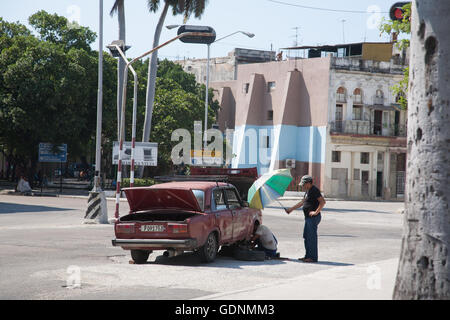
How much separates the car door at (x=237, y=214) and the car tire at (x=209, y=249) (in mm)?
962

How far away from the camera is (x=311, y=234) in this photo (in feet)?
44.1

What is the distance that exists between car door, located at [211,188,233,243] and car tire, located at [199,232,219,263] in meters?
0.26

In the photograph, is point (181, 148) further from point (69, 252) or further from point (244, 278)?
point (244, 278)

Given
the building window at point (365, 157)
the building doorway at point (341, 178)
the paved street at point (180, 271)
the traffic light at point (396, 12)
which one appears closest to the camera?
the paved street at point (180, 271)

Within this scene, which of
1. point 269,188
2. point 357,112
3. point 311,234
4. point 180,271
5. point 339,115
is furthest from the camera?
point 357,112

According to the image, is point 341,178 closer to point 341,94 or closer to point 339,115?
point 339,115

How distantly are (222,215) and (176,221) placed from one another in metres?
1.26

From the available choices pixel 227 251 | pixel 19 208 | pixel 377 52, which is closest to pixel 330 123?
pixel 377 52

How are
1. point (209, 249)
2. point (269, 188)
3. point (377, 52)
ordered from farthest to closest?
point (377, 52)
point (269, 188)
point (209, 249)

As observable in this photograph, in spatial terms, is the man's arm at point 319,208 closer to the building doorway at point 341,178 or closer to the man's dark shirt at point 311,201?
the man's dark shirt at point 311,201

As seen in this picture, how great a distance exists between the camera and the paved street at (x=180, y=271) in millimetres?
9305

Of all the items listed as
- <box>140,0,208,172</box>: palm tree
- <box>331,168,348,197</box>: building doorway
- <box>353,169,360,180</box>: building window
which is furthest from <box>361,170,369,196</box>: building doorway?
<box>140,0,208,172</box>: palm tree

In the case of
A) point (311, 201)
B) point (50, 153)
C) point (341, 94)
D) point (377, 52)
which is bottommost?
point (311, 201)

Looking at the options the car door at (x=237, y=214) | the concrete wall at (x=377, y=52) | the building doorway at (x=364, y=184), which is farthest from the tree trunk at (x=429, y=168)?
the concrete wall at (x=377, y=52)
